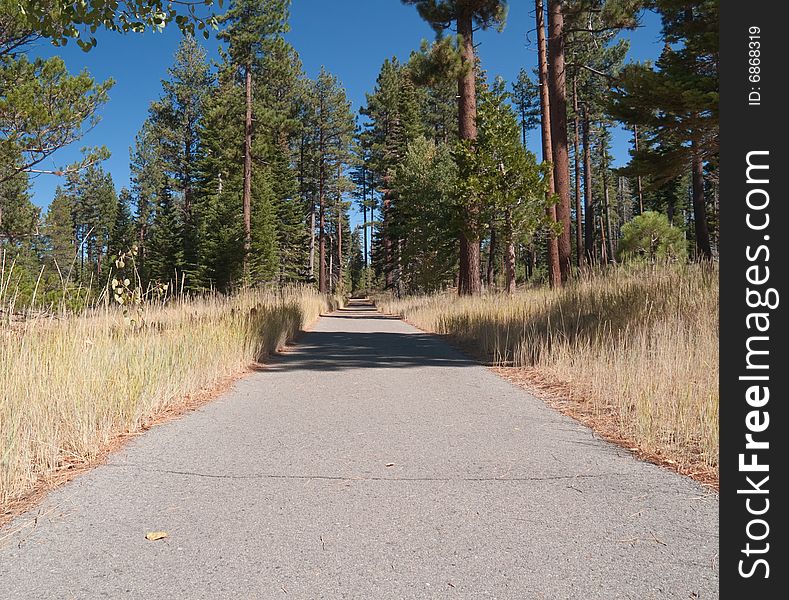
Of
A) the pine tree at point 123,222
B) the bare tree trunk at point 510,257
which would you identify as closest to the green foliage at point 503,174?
the bare tree trunk at point 510,257

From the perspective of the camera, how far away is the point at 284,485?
122 inches

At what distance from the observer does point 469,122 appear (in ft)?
58.4

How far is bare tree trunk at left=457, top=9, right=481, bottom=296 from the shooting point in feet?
56.4

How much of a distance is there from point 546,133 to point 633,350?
1242 centimetres

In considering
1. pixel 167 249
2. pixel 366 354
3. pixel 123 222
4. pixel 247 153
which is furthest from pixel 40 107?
pixel 123 222

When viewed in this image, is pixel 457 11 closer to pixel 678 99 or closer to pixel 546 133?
pixel 546 133

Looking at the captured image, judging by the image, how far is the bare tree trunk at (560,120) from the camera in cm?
1489

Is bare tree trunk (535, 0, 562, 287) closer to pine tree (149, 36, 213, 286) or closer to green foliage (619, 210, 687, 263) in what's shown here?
green foliage (619, 210, 687, 263)

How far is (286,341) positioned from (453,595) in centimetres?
1050

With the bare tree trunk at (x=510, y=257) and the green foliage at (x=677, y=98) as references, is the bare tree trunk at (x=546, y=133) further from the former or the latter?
the green foliage at (x=677, y=98)

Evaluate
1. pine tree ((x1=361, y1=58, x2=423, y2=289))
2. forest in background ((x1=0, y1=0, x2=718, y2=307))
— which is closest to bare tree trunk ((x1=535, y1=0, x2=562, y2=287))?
forest in background ((x1=0, y1=0, x2=718, y2=307))

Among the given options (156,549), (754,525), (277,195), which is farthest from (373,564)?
(277,195)

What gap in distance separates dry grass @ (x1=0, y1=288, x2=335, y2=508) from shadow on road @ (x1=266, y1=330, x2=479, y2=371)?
125cm

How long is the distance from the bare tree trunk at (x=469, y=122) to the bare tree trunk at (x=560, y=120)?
114 inches
